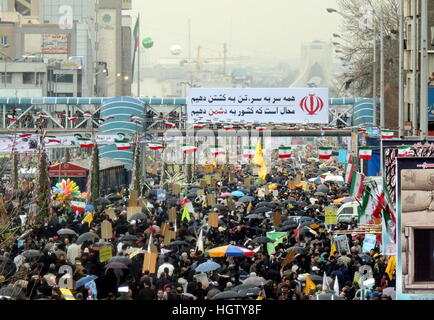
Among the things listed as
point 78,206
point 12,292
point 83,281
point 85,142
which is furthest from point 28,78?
point 12,292

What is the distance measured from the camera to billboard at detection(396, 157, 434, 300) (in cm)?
955

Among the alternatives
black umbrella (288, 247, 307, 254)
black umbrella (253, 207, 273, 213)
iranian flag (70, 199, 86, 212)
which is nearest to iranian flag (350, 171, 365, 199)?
black umbrella (288, 247, 307, 254)

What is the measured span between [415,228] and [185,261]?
32.8 ft

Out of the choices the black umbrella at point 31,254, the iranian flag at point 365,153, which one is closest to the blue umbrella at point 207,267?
the black umbrella at point 31,254

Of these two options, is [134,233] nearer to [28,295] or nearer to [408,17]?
[28,295]

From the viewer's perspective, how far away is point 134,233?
2578cm

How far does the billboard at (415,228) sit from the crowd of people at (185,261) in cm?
206

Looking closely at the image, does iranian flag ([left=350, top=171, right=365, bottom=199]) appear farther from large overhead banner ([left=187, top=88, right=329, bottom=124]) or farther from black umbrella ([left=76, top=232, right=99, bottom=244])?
large overhead banner ([left=187, top=88, right=329, bottom=124])

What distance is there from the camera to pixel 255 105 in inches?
2628

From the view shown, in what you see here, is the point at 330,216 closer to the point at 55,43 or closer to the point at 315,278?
the point at 315,278

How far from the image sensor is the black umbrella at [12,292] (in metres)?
12.9

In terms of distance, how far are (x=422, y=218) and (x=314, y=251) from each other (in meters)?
12.5
